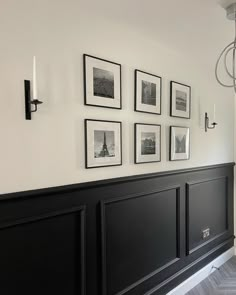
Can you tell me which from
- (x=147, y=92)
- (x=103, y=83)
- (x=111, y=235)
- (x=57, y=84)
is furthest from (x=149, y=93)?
(x=111, y=235)

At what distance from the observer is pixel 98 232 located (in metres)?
1.85

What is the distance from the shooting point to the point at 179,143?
2588 millimetres

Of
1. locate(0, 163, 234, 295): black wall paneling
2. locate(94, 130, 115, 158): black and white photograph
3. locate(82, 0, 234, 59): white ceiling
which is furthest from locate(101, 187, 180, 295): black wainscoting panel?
locate(82, 0, 234, 59): white ceiling

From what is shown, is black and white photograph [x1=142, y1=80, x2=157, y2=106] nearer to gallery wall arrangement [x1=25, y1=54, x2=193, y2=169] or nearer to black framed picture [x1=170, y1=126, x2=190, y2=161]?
gallery wall arrangement [x1=25, y1=54, x2=193, y2=169]

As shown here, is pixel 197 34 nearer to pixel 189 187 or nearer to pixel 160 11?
pixel 160 11

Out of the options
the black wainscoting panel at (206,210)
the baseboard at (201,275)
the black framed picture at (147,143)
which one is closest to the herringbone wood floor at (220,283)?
the baseboard at (201,275)

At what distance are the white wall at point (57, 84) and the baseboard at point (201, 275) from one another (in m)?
1.15

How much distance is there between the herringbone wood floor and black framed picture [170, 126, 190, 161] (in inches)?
49.9

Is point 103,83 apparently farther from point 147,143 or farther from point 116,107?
point 147,143

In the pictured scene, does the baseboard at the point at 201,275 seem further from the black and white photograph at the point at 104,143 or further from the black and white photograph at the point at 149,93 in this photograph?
the black and white photograph at the point at 149,93

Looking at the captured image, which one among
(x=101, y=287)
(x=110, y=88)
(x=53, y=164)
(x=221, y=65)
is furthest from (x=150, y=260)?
(x=221, y=65)

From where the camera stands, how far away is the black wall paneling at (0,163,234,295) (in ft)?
4.82

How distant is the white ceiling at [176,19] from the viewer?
5.96 ft

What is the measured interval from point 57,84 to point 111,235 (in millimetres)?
1062
